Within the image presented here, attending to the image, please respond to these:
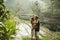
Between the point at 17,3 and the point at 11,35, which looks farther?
the point at 17,3

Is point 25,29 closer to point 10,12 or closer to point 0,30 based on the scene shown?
point 10,12

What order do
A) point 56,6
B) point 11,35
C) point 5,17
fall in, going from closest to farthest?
point 11,35 < point 5,17 < point 56,6

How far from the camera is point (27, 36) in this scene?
4020 mm

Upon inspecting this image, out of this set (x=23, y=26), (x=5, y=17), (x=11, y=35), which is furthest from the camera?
(x=23, y=26)

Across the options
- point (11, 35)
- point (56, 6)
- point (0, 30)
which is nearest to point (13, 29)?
point (11, 35)

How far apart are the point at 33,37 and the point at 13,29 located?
0.56 metres

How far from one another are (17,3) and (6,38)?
3.97 ft

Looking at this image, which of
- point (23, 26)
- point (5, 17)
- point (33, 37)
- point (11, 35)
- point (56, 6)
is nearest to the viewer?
point (33, 37)

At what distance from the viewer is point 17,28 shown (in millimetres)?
4109

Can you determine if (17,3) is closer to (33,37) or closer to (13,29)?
(13,29)

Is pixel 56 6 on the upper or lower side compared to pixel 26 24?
upper

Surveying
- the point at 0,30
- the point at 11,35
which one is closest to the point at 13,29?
the point at 11,35

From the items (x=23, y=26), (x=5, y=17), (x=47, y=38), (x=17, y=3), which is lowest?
(x=47, y=38)

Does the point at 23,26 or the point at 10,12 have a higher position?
the point at 10,12
